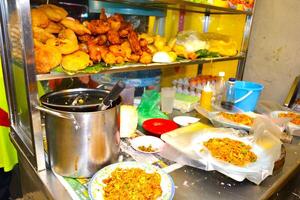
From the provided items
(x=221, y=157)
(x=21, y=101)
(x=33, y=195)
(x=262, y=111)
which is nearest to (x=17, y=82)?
(x=21, y=101)

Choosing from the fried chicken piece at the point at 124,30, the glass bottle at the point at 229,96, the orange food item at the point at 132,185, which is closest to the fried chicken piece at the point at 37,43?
the fried chicken piece at the point at 124,30

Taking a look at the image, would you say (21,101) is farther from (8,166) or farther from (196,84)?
(196,84)

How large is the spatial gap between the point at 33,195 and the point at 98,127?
0.57 metres

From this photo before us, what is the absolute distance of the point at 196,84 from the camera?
177 centimetres

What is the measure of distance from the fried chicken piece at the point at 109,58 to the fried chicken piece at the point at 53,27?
237mm

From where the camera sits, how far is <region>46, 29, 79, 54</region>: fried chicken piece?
94cm

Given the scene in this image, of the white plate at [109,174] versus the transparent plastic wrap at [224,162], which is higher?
the transparent plastic wrap at [224,162]

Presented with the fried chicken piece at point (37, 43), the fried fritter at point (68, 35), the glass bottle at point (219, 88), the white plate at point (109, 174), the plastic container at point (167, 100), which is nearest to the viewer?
the white plate at point (109, 174)

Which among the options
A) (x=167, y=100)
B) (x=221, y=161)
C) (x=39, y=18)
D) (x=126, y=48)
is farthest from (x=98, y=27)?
(x=221, y=161)

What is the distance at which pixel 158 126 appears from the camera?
1.33 m

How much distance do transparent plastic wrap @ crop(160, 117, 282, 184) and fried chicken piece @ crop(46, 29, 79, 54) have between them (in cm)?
57

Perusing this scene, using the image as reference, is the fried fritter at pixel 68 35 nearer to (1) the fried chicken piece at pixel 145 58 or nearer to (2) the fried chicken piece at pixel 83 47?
(2) the fried chicken piece at pixel 83 47

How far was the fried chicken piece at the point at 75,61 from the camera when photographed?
897 mm

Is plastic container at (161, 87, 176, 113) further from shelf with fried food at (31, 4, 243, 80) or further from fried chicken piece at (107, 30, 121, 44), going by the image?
fried chicken piece at (107, 30, 121, 44)
